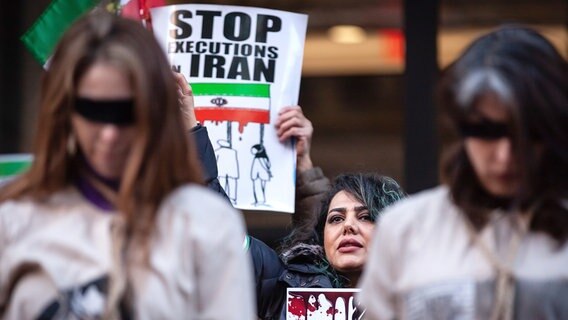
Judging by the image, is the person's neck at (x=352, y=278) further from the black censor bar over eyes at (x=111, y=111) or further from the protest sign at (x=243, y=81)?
the black censor bar over eyes at (x=111, y=111)

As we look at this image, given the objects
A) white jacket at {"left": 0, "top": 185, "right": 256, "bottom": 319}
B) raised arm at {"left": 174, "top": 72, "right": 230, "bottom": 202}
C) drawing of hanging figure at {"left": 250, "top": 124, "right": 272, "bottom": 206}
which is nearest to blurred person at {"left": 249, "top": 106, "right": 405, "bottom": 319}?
drawing of hanging figure at {"left": 250, "top": 124, "right": 272, "bottom": 206}

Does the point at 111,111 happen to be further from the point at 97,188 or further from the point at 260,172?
the point at 260,172

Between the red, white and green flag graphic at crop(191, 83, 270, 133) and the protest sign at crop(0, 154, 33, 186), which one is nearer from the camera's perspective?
the protest sign at crop(0, 154, 33, 186)

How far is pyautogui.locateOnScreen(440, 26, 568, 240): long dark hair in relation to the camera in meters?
3.34

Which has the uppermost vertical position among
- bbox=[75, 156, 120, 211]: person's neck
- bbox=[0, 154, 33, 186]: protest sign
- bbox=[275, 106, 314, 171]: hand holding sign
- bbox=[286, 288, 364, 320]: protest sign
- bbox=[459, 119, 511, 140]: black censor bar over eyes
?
bbox=[459, 119, 511, 140]: black censor bar over eyes

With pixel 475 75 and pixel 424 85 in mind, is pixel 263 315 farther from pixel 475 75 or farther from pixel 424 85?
pixel 424 85

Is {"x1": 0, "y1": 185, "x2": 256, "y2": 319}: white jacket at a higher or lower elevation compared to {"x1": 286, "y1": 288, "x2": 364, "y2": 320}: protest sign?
higher

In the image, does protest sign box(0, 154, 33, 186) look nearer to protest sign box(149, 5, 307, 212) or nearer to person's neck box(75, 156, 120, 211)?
protest sign box(149, 5, 307, 212)

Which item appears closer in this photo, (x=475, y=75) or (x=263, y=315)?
(x=475, y=75)

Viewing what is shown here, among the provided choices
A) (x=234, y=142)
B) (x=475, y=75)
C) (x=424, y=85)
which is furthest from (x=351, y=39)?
(x=475, y=75)

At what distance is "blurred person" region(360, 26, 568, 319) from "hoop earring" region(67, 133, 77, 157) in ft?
2.25

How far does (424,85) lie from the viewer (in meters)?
7.79

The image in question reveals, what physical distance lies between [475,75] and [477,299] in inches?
18.5

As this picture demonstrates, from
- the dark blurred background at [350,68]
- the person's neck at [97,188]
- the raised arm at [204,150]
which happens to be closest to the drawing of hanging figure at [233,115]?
the raised arm at [204,150]
